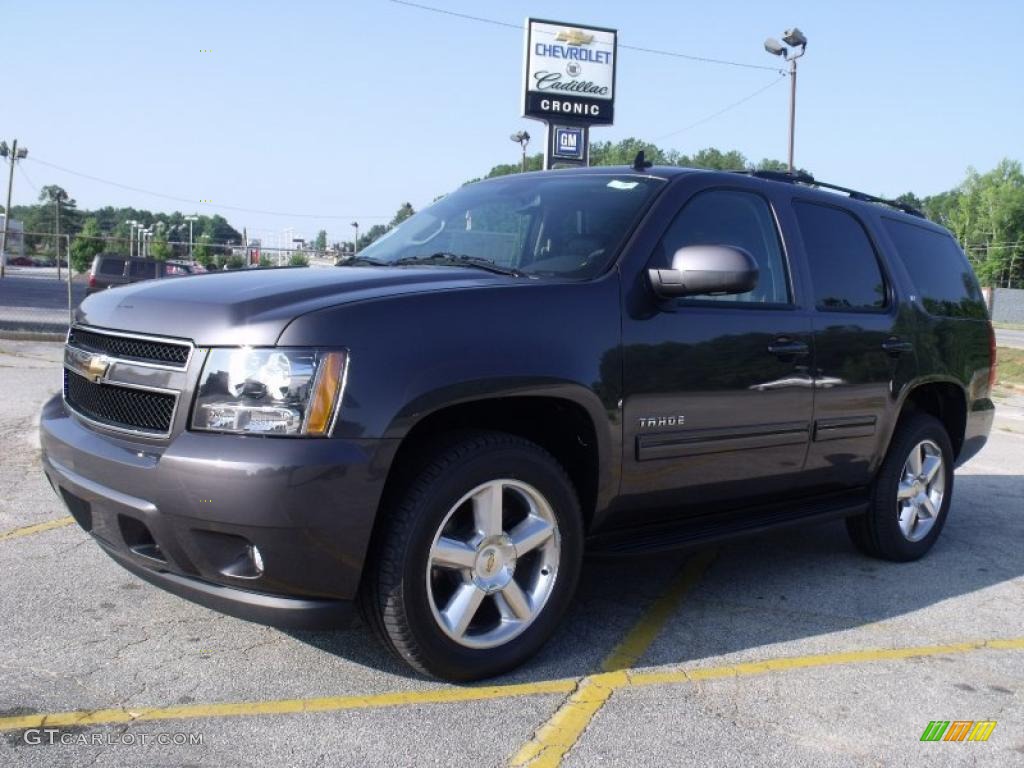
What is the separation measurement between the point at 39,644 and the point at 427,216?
2.49 meters

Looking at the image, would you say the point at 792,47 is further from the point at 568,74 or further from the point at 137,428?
the point at 137,428

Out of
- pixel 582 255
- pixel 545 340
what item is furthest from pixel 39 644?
pixel 582 255

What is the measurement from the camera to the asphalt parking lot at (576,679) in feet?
9.43

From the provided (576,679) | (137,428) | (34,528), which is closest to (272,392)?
(137,428)

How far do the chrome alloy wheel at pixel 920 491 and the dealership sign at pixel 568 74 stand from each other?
65.0 feet

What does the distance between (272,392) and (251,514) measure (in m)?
0.36

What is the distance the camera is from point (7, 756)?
2668 millimetres

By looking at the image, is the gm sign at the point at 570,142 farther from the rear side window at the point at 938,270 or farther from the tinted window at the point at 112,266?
the rear side window at the point at 938,270

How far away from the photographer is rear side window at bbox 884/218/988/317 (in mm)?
5254

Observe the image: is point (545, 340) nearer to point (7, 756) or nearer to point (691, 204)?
point (691, 204)

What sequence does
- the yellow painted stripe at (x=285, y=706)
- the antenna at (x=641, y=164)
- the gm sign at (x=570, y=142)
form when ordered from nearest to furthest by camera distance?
the yellow painted stripe at (x=285, y=706) → the antenna at (x=641, y=164) → the gm sign at (x=570, y=142)

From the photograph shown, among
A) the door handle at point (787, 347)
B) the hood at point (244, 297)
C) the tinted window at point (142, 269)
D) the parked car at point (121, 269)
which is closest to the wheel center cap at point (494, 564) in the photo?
the hood at point (244, 297)

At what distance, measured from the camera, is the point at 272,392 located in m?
2.88

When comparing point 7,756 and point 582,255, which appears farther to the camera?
point 582,255
